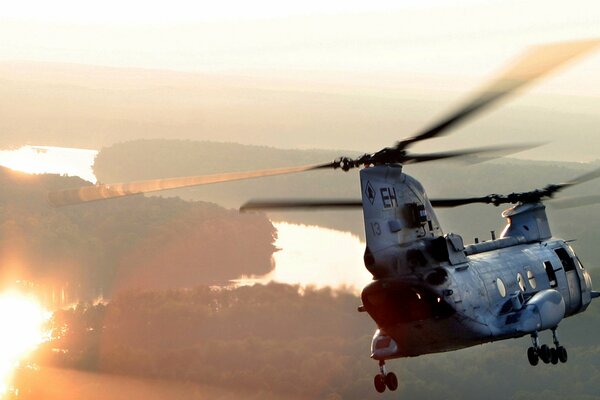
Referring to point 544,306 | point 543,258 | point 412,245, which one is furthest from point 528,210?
point 412,245

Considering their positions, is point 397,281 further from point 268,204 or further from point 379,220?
point 268,204

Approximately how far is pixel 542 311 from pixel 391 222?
411 inches

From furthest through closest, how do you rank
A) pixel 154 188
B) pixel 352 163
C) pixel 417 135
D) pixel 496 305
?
pixel 496 305 < pixel 352 163 < pixel 417 135 < pixel 154 188

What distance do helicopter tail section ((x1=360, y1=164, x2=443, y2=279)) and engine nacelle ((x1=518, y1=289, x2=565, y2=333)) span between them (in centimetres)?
696

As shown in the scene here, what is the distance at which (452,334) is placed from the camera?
54531 mm

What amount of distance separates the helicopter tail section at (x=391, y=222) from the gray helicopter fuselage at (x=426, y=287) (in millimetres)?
51

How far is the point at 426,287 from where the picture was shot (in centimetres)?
5359

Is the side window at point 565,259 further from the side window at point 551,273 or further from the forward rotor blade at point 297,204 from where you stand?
the forward rotor blade at point 297,204

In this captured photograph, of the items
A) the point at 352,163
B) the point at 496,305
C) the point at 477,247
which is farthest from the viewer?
the point at 477,247

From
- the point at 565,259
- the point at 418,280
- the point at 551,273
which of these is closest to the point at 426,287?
the point at 418,280

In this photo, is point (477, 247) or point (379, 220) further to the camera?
point (477, 247)

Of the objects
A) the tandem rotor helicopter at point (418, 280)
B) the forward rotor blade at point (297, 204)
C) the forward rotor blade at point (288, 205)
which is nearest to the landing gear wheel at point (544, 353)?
the tandem rotor helicopter at point (418, 280)

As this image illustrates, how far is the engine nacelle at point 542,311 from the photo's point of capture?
5709cm

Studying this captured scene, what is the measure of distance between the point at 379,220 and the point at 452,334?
6959mm
